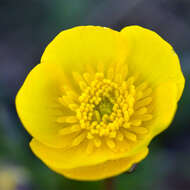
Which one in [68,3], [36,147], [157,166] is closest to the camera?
[36,147]

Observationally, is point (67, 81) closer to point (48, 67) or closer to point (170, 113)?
point (48, 67)

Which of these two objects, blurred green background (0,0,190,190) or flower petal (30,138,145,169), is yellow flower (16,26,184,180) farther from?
blurred green background (0,0,190,190)

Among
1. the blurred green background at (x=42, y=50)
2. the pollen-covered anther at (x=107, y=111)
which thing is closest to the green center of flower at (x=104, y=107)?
the pollen-covered anther at (x=107, y=111)

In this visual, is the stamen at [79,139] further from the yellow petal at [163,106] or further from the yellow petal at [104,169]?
the yellow petal at [163,106]

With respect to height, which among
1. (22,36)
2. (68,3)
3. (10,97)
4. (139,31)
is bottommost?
(10,97)

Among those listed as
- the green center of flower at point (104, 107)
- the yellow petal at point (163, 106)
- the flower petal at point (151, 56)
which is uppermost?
the flower petal at point (151, 56)

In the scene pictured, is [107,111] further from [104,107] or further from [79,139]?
[79,139]

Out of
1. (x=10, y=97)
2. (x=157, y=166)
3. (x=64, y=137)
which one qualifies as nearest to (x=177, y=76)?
(x=64, y=137)

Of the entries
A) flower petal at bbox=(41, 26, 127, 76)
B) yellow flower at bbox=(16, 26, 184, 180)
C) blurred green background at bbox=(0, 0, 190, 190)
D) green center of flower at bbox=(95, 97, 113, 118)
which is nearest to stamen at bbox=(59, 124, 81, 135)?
yellow flower at bbox=(16, 26, 184, 180)
